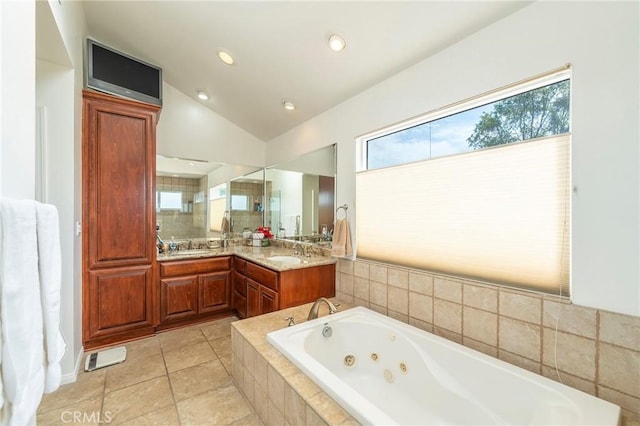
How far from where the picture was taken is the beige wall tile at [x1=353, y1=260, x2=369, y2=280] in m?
2.42

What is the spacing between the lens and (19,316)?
0.72 m

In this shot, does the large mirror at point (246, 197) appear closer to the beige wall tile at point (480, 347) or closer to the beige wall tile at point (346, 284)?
the beige wall tile at point (346, 284)

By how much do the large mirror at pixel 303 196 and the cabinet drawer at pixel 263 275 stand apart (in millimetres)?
741

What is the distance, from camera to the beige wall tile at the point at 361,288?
2410 millimetres

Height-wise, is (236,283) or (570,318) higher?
(570,318)

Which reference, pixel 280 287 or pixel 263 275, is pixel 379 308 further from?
pixel 263 275

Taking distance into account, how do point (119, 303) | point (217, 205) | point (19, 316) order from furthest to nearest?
point (217, 205)
point (119, 303)
point (19, 316)

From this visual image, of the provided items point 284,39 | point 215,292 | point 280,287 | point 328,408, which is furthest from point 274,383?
point 284,39

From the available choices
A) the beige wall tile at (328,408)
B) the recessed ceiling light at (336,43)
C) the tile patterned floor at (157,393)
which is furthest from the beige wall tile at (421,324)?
the recessed ceiling light at (336,43)

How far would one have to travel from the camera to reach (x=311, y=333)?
186 centimetres

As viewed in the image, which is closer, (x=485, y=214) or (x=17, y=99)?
(x=17, y=99)

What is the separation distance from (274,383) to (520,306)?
1.42m

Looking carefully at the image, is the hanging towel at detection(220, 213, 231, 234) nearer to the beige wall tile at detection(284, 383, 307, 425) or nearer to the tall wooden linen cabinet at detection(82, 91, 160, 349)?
the tall wooden linen cabinet at detection(82, 91, 160, 349)

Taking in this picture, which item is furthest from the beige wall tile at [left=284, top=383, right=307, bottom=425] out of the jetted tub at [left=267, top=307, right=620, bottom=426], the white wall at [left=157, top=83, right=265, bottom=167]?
the white wall at [left=157, top=83, right=265, bottom=167]
